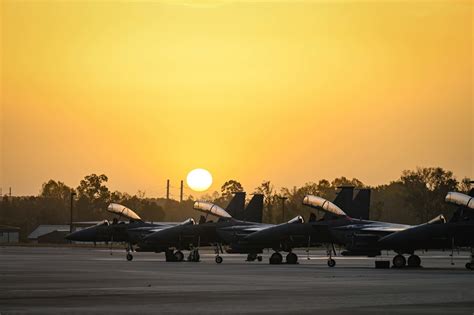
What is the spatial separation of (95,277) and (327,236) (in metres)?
18.9

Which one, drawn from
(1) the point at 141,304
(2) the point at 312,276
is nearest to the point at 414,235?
(2) the point at 312,276

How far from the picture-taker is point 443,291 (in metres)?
28.2

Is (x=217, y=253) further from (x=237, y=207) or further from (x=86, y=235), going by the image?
(x=86, y=235)

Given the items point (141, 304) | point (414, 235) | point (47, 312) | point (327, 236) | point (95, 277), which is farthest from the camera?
point (327, 236)

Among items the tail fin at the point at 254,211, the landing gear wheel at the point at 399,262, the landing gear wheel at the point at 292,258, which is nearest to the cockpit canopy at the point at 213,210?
the tail fin at the point at 254,211

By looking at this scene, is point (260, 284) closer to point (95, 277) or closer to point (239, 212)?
point (95, 277)

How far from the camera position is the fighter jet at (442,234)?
44.9 m

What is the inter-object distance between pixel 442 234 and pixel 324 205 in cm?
766

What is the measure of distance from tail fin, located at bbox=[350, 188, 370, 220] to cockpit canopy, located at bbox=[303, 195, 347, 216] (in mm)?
1389

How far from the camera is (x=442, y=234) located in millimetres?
45656

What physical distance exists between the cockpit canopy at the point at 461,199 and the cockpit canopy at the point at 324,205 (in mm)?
7143

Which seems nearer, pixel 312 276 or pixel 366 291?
pixel 366 291

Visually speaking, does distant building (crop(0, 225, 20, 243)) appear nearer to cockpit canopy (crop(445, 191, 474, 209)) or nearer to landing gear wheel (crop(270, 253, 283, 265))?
landing gear wheel (crop(270, 253, 283, 265))

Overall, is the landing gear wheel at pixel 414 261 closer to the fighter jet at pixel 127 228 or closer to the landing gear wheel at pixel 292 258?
the landing gear wheel at pixel 292 258
